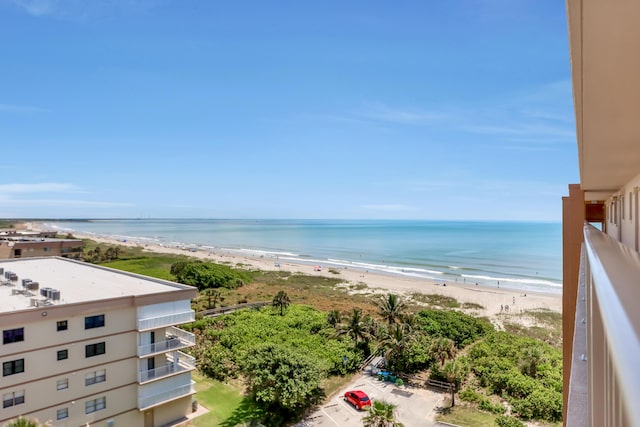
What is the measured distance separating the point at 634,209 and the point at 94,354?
1639cm

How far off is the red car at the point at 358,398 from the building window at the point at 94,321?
10824 millimetres

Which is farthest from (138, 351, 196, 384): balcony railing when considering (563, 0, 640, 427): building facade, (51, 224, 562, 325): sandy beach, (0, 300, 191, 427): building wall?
(51, 224, 562, 325): sandy beach

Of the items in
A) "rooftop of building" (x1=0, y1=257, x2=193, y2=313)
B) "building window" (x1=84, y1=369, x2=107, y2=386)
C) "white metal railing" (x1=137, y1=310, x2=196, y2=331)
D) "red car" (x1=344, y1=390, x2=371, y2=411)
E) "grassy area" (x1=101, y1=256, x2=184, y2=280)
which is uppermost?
"rooftop of building" (x1=0, y1=257, x2=193, y2=313)

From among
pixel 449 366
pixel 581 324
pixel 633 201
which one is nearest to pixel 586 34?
pixel 581 324

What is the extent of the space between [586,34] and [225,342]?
1002 inches

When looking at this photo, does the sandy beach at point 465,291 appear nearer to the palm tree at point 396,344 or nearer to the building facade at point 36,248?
the palm tree at point 396,344

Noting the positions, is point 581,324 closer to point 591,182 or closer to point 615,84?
point 615,84

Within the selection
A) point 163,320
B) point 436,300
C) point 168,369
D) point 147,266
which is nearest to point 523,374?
point 168,369

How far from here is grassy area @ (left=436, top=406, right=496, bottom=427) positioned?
54.0 ft

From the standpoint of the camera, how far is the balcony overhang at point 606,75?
4.62 ft

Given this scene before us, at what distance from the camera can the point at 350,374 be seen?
21.8 metres

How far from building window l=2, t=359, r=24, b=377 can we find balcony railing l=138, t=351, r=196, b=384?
12.8ft

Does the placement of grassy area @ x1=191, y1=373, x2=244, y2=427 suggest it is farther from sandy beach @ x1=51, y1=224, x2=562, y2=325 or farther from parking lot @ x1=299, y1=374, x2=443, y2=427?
sandy beach @ x1=51, y1=224, x2=562, y2=325

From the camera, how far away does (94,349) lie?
48.7 ft
